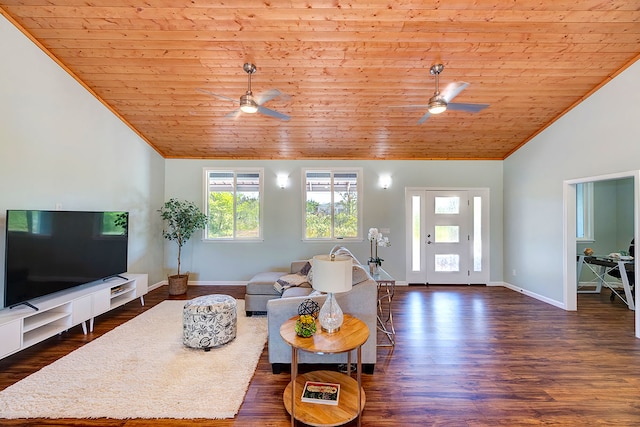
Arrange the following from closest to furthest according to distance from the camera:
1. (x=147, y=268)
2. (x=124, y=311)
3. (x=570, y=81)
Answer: (x=570, y=81), (x=124, y=311), (x=147, y=268)

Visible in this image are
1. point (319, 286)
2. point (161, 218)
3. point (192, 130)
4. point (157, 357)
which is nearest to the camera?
point (319, 286)

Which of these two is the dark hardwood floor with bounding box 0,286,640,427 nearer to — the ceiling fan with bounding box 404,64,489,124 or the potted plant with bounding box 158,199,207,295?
the potted plant with bounding box 158,199,207,295

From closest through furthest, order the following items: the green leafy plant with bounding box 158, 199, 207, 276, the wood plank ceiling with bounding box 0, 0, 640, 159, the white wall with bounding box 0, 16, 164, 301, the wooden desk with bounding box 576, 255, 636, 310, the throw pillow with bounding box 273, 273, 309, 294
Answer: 1. the wood plank ceiling with bounding box 0, 0, 640, 159
2. the white wall with bounding box 0, 16, 164, 301
3. the throw pillow with bounding box 273, 273, 309, 294
4. the wooden desk with bounding box 576, 255, 636, 310
5. the green leafy plant with bounding box 158, 199, 207, 276

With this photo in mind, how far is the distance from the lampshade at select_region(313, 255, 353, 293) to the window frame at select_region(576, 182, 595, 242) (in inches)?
246

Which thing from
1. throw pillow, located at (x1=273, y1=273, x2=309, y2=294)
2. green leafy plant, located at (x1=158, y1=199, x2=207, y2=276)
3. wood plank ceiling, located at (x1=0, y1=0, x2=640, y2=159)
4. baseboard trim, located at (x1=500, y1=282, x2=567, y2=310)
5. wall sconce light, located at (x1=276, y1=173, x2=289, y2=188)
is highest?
wood plank ceiling, located at (x1=0, y1=0, x2=640, y2=159)

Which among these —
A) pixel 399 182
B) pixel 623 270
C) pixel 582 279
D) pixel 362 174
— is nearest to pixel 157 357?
pixel 362 174

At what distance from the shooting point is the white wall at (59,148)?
2.85m

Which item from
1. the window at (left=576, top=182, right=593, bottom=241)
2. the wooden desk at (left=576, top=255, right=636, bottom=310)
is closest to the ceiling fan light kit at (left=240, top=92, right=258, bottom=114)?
the wooden desk at (left=576, top=255, right=636, bottom=310)

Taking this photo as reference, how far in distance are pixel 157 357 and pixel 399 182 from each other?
5045 millimetres

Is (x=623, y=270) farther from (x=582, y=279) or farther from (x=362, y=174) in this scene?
(x=362, y=174)

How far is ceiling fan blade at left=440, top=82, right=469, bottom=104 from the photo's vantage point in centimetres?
261

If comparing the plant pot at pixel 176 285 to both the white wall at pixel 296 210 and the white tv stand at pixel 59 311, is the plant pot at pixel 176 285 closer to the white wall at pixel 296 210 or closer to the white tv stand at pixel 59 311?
the white wall at pixel 296 210

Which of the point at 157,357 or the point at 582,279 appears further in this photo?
the point at 582,279

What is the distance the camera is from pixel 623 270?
13.6ft
